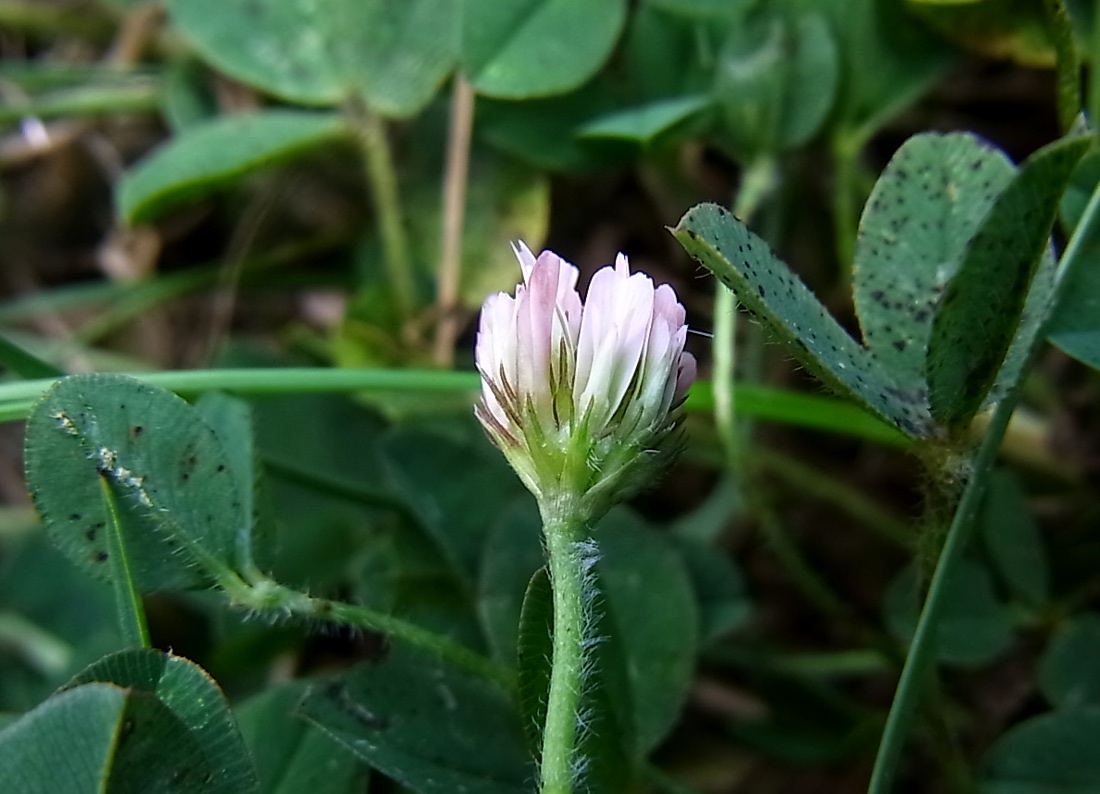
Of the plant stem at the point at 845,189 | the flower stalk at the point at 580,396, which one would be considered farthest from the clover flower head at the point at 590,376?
the plant stem at the point at 845,189

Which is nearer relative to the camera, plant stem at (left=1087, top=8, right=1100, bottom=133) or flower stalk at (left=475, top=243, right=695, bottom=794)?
flower stalk at (left=475, top=243, right=695, bottom=794)

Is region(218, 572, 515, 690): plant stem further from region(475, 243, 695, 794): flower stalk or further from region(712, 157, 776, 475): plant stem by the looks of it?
region(712, 157, 776, 475): plant stem

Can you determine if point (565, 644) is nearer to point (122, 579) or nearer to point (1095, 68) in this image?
point (122, 579)

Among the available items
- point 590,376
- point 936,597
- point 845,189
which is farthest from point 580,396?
point 845,189

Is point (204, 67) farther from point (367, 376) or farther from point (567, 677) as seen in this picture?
point (567, 677)

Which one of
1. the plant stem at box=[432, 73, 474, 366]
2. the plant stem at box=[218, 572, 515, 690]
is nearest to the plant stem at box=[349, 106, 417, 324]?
the plant stem at box=[432, 73, 474, 366]

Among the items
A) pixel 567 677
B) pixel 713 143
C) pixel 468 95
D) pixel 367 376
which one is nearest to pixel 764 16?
pixel 713 143

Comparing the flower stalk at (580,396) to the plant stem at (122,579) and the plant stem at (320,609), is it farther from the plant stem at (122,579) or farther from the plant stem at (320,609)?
the plant stem at (122,579)
